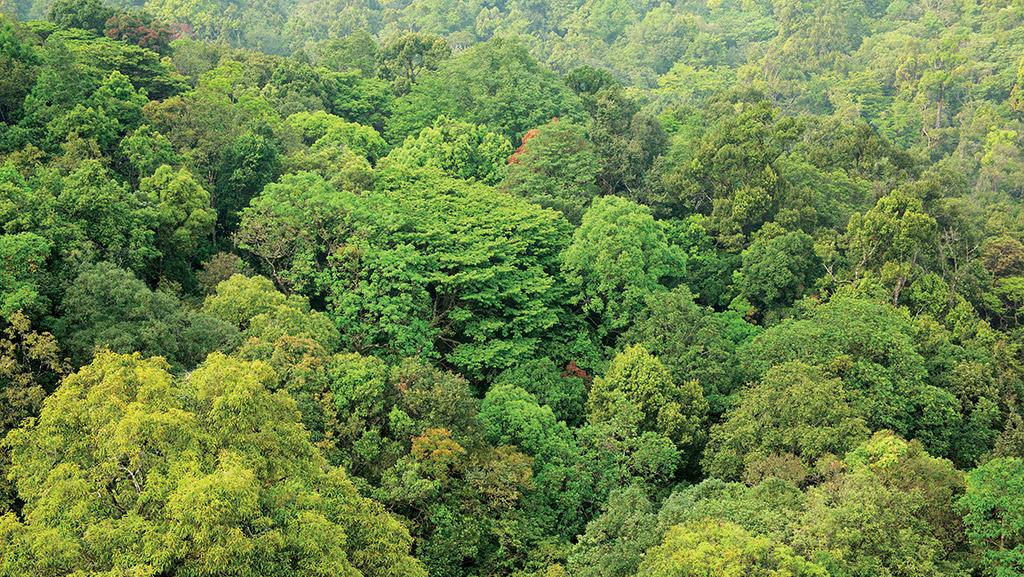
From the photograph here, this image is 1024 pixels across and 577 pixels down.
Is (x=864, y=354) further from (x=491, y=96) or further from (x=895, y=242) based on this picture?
(x=491, y=96)

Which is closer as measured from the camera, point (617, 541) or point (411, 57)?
point (617, 541)

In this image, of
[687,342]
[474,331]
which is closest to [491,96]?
[474,331]

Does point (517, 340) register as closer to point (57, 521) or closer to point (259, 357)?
point (259, 357)

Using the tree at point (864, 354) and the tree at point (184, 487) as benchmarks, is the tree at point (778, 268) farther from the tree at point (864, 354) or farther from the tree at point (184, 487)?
the tree at point (184, 487)

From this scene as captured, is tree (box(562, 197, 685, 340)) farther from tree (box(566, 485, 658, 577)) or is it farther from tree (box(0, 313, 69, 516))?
tree (box(0, 313, 69, 516))

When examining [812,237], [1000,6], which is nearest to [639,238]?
[812,237]

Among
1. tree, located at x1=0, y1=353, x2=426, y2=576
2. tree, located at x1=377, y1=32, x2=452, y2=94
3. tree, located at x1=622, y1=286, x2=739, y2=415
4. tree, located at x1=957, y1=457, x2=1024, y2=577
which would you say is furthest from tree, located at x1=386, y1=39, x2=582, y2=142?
tree, located at x1=0, y1=353, x2=426, y2=576
